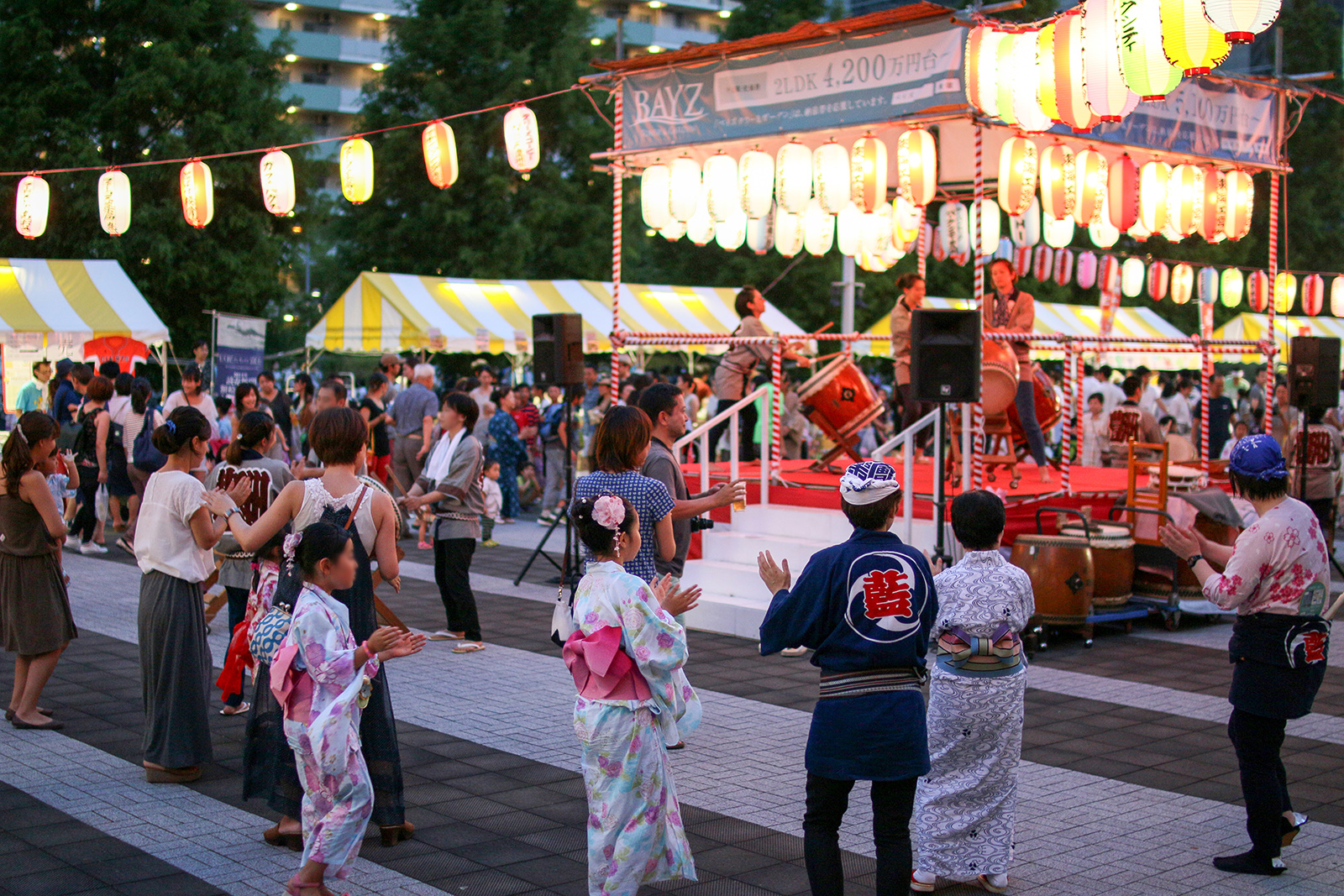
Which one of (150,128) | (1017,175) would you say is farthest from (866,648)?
(150,128)

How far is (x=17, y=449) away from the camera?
246 inches

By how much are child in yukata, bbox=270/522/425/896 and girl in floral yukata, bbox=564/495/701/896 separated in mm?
588

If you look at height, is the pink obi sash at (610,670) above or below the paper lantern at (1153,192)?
below

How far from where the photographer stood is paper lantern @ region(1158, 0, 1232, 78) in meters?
7.39

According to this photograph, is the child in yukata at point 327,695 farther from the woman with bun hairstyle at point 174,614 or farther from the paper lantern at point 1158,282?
the paper lantern at point 1158,282

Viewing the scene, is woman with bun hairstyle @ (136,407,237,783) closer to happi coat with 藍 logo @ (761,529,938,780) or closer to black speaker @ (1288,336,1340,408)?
happi coat with 藍 logo @ (761,529,938,780)

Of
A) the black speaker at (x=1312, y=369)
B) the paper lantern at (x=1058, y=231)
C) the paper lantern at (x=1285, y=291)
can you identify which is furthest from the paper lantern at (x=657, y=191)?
the paper lantern at (x=1285, y=291)

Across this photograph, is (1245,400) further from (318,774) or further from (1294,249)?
(318,774)

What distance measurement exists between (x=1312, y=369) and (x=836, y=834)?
390 inches

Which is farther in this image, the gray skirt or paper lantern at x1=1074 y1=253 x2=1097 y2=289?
paper lantern at x1=1074 y1=253 x2=1097 y2=289

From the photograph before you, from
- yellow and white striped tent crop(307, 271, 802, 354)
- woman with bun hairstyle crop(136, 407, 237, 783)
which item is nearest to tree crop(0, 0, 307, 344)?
yellow and white striped tent crop(307, 271, 802, 354)

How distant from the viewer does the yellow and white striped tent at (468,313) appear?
75.6 feet

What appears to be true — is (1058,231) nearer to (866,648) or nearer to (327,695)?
(866,648)

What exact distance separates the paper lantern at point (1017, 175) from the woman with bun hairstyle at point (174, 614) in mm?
7181
